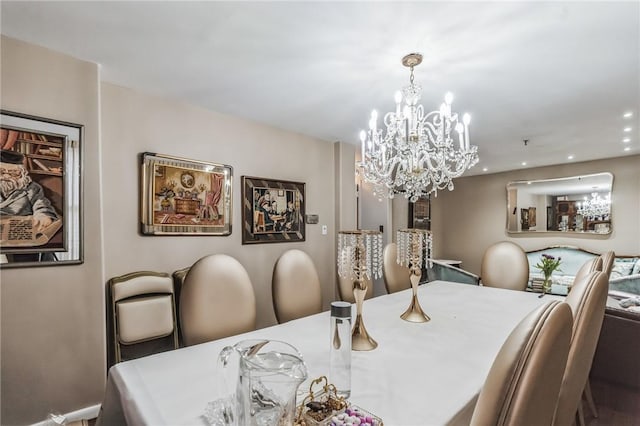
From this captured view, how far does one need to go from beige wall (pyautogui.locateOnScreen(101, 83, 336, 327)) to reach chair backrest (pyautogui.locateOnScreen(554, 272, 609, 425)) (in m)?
2.47

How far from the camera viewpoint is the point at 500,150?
166 inches

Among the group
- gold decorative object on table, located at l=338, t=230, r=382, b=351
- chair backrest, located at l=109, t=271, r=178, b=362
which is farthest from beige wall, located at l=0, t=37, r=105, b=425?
gold decorative object on table, located at l=338, t=230, r=382, b=351

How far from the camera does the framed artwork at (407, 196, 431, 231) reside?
19.6 feet

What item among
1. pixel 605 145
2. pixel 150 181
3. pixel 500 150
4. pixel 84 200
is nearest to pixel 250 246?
pixel 150 181

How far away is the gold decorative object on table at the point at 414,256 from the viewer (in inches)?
66.9

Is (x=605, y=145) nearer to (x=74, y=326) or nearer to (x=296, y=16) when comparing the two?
(x=296, y=16)

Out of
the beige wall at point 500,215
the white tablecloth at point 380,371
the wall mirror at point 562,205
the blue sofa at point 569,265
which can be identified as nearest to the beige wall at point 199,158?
the white tablecloth at point 380,371

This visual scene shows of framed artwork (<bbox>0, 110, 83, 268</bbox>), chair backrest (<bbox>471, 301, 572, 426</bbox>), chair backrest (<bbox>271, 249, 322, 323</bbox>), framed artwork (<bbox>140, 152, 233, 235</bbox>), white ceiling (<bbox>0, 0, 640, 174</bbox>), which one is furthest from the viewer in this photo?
framed artwork (<bbox>140, 152, 233, 235</bbox>)

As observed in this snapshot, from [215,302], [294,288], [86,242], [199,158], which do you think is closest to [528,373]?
[215,302]

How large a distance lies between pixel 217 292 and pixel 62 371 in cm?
110

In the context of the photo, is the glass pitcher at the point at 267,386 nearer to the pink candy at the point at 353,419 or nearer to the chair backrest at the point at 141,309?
the pink candy at the point at 353,419

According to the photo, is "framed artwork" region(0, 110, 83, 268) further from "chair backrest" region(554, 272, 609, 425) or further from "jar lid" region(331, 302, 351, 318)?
"chair backrest" region(554, 272, 609, 425)

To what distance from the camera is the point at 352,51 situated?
1.80m

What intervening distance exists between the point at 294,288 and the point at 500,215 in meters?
5.19
